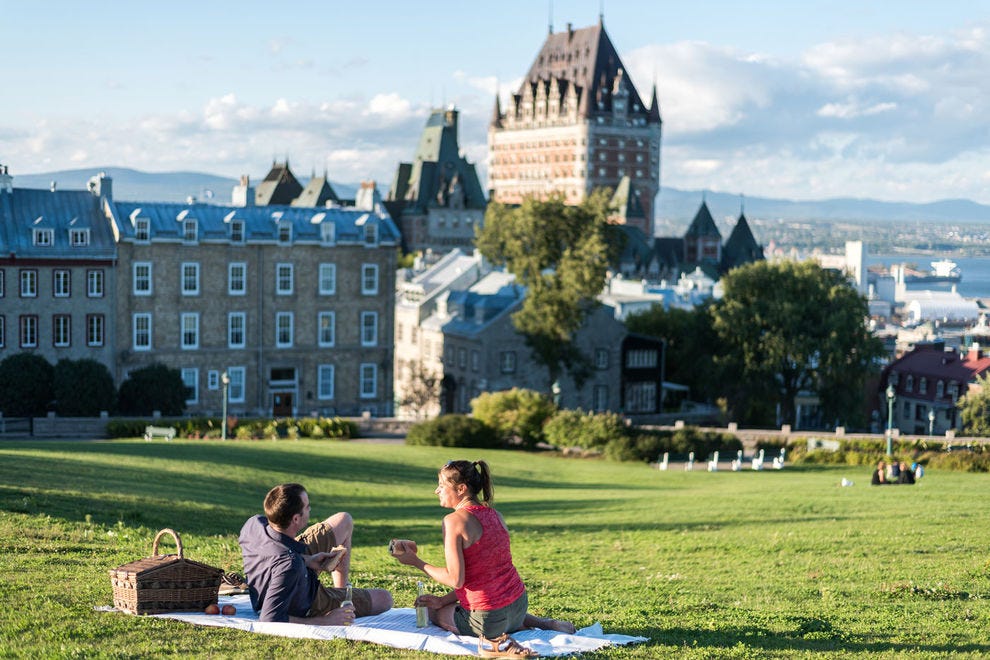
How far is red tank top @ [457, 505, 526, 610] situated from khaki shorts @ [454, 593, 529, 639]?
5 cm

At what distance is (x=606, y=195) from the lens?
67312mm

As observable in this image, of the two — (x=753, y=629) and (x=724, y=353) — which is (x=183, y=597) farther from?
(x=724, y=353)

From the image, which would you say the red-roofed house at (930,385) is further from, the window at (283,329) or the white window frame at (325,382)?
the window at (283,329)

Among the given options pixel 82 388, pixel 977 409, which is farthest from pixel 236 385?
pixel 977 409

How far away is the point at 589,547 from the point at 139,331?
42.6 meters

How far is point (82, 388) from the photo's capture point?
2056 inches

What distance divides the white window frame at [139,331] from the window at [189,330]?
58.3 inches

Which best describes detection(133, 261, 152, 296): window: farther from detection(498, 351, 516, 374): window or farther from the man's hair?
Result: the man's hair

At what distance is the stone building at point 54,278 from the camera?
56.9 m

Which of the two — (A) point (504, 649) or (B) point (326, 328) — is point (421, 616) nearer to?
(A) point (504, 649)

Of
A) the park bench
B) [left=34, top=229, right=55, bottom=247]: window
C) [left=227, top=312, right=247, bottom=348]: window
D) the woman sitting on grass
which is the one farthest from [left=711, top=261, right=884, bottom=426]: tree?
the woman sitting on grass

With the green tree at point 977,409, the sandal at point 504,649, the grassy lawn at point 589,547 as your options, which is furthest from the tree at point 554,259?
the sandal at point 504,649

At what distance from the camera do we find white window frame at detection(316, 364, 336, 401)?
210 feet

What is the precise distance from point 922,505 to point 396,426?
102 ft
